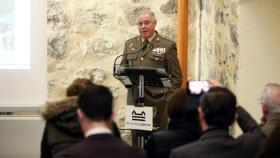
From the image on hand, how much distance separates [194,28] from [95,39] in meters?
0.90

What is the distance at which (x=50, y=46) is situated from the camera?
501 centimetres

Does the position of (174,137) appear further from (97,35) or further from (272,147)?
(97,35)

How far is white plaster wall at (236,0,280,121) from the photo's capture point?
3832mm

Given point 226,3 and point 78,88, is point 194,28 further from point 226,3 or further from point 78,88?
point 78,88

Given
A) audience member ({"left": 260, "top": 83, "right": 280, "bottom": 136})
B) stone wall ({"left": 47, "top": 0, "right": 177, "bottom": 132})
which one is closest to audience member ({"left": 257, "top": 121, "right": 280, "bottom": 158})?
audience member ({"left": 260, "top": 83, "right": 280, "bottom": 136})

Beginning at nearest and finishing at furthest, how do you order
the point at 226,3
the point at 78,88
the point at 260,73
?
1. the point at 78,88
2. the point at 260,73
3. the point at 226,3

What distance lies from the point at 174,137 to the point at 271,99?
2.17ft

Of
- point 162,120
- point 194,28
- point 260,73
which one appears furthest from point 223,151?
point 194,28

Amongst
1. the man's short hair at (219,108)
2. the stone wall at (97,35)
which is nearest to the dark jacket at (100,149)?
the man's short hair at (219,108)

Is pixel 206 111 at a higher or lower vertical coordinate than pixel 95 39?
lower

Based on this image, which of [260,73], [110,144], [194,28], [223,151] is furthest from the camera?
[194,28]

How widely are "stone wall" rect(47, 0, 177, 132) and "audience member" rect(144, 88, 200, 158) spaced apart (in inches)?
95.8

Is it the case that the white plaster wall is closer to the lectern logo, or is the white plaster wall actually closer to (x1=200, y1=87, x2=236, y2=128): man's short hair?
the lectern logo

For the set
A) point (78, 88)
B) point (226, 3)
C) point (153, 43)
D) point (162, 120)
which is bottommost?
point (162, 120)
